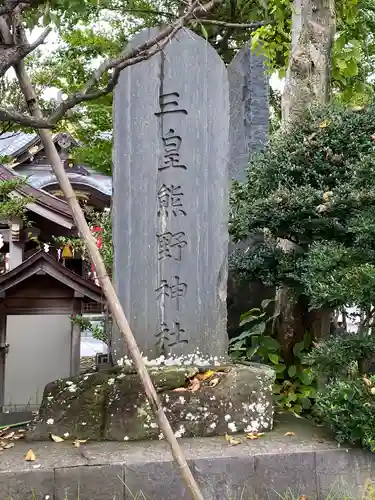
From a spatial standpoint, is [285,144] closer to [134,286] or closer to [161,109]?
[161,109]

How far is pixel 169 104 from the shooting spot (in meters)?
3.77

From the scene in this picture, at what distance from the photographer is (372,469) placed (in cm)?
293

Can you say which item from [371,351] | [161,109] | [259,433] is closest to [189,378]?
[259,433]

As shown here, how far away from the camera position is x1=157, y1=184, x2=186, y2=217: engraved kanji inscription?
368 cm

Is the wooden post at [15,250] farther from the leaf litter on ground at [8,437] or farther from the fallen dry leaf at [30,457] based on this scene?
the fallen dry leaf at [30,457]

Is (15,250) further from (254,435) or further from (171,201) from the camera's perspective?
(254,435)

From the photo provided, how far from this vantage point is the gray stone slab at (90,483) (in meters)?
2.64

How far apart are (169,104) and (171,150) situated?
36 centimetres

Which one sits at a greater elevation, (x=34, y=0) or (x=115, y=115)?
(x=115, y=115)

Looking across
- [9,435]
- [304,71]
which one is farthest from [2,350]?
[304,71]

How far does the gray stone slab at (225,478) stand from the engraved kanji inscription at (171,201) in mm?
1724

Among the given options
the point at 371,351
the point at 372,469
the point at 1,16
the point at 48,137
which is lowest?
the point at 372,469

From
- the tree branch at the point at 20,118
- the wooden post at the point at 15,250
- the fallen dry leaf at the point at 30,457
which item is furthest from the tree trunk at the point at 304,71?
the wooden post at the point at 15,250

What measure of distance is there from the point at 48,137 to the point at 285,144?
2790mm
